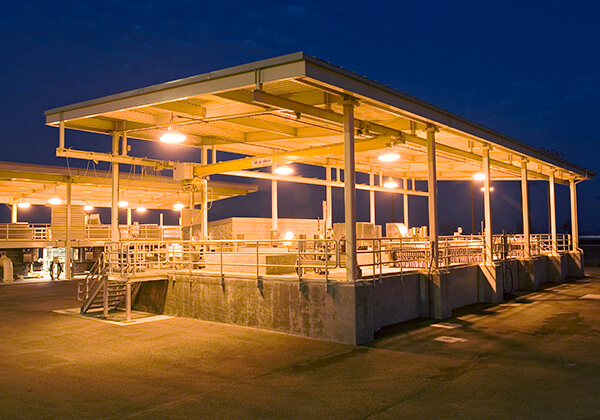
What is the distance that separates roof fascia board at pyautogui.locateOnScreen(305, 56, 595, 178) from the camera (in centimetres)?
1021

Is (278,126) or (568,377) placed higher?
(278,126)

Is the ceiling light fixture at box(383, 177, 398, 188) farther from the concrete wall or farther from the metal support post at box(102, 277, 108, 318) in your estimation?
the metal support post at box(102, 277, 108, 318)

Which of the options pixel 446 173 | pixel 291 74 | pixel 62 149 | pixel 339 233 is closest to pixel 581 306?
pixel 339 233

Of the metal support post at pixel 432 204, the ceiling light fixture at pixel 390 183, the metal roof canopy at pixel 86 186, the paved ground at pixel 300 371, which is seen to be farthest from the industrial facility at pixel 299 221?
the metal roof canopy at pixel 86 186

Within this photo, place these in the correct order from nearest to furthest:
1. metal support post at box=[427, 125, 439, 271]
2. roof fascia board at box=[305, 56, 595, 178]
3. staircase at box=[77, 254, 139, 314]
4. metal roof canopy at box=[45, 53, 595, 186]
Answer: roof fascia board at box=[305, 56, 595, 178] < metal roof canopy at box=[45, 53, 595, 186] < metal support post at box=[427, 125, 439, 271] < staircase at box=[77, 254, 139, 314]

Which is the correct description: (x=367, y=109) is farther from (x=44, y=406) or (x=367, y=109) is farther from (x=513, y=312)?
(x=44, y=406)

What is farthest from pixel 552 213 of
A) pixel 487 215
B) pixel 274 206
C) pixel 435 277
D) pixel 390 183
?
pixel 435 277

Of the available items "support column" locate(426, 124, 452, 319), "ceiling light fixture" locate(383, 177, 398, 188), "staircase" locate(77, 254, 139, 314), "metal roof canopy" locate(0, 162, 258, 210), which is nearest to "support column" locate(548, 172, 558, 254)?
"ceiling light fixture" locate(383, 177, 398, 188)

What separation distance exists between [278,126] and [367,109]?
383 cm

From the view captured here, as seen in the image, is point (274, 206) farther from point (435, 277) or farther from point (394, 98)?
point (394, 98)

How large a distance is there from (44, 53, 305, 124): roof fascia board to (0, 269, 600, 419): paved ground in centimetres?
534

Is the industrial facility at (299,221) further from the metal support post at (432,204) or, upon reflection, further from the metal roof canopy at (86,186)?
the metal roof canopy at (86,186)

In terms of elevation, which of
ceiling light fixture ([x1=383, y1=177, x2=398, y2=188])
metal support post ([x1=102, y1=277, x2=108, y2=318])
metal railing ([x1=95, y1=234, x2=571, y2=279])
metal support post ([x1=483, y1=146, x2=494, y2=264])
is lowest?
metal support post ([x1=102, y1=277, x2=108, y2=318])

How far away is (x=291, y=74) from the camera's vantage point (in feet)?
32.7
